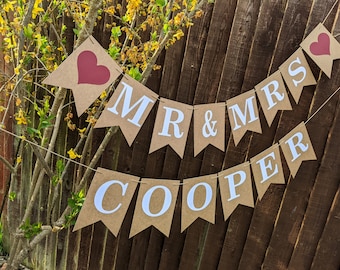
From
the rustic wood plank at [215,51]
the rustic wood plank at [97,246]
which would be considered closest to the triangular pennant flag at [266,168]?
the rustic wood plank at [215,51]

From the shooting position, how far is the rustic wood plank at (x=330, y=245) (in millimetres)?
2021

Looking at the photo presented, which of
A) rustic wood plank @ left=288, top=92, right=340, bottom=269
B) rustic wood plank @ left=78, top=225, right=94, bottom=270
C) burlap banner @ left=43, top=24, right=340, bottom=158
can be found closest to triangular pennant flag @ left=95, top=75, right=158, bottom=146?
burlap banner @ left=43, top=24, right=340, bottom=158

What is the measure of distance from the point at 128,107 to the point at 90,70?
0.19m

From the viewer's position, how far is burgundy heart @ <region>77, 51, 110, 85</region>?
1371 mm

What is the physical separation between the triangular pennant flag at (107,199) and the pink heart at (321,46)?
1.02 metres

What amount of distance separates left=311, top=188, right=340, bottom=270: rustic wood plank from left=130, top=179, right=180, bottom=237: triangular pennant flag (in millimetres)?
899

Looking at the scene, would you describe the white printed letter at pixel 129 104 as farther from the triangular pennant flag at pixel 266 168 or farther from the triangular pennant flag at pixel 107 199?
the triangular pennant flag at pixel 266 168

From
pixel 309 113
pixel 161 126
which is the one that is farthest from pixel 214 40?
pixel 161 126

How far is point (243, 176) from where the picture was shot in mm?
1750

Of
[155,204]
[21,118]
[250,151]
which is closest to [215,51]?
[250,151]

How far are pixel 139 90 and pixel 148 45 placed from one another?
0.38 metres

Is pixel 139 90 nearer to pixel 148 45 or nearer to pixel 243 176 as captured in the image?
pixel 148 45

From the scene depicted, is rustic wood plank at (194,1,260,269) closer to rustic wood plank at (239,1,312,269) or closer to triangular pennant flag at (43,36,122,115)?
rustic wood plank at (239,1,312,269)

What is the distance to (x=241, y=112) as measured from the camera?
1730 millimetres
